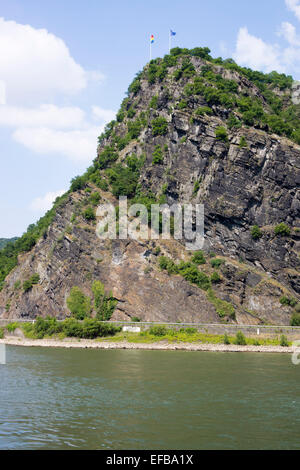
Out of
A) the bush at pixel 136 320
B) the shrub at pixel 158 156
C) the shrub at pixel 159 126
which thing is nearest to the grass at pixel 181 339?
the bush at pixel 136 320

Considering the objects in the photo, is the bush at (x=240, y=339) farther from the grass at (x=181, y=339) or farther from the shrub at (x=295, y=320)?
the shrub at (x=295, y=320)

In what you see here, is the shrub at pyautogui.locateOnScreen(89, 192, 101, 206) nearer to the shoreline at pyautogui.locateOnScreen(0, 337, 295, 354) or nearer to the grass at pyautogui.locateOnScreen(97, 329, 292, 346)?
the shoreline at pyautogui.locateOnScreen(0, 337, 295, 354)

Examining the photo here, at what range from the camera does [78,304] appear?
72.1m

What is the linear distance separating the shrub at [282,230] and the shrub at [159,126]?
3052cm

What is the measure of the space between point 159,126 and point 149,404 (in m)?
69.9

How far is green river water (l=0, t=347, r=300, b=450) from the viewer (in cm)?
2078

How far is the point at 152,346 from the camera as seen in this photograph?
60156 mm

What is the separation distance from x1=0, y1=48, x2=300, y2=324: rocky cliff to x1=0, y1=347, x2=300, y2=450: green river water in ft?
76.5

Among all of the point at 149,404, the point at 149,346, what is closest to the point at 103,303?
the point at 149,346

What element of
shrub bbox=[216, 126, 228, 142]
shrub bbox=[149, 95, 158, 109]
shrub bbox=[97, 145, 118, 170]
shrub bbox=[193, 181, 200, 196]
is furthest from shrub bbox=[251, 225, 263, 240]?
shrub bbox=[97, 145, 118, 170]

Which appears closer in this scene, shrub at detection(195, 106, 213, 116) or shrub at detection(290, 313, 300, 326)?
shrub at detection(290, 313, 300, 326)

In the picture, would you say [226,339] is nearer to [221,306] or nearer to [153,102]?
[221,306]

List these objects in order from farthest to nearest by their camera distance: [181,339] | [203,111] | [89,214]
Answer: [203,111] < [89,214] < [181,339]

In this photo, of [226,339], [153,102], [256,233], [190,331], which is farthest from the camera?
[153,102]
